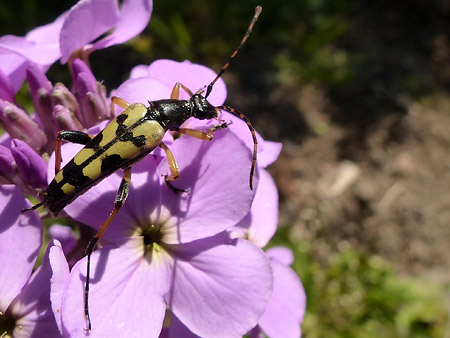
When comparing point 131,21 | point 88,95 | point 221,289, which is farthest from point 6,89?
point 221,289

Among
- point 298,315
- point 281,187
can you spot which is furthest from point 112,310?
point 281,187

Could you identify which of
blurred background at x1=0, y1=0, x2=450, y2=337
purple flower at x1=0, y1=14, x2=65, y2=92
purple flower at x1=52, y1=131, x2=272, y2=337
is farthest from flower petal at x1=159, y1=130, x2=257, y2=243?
blurred background at x1=0, y1=0, x2=450, y2=337

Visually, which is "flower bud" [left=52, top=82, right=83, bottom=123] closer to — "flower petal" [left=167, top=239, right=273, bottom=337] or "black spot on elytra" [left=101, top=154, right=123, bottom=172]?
"black spot on elytra" [left=101, top=154, right=123, bottom=172]

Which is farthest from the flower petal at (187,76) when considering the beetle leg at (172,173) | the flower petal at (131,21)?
the beetle leg at (172,173)

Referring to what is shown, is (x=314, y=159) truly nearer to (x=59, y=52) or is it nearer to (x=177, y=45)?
(x=177, y=45)

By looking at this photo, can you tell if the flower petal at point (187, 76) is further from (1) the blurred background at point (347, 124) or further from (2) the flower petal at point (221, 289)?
(1) the blurred background at point (347, 124)

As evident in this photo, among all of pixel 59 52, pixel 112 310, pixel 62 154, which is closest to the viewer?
pixel 112 310

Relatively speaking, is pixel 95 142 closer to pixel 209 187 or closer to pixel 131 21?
pixel 209 187
